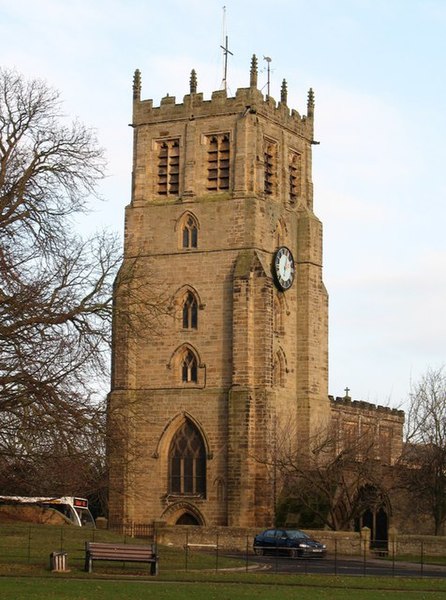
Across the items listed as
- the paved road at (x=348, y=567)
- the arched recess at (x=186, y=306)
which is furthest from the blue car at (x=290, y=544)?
the arched recess at (x=186, y=306)

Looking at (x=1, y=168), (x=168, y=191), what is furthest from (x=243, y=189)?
(x=1, y=168)

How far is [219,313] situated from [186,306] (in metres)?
1.81

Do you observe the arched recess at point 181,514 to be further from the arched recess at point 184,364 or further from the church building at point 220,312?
the arched recess at point 184,364

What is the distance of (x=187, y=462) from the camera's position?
7269 centimetres

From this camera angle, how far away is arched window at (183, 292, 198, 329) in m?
73.1

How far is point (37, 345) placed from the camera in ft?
127

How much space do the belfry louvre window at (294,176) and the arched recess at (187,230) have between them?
5.67 metres

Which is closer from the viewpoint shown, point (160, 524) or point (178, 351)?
point (160, 524)

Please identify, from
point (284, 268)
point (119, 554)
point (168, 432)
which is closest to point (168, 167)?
point (284, 268)

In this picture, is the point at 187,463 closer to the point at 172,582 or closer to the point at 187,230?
the point at 187,230

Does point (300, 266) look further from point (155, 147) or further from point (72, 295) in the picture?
point (72, 295)

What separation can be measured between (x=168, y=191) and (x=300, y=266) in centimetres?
719

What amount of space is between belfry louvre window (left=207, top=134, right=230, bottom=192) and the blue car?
65.8ft

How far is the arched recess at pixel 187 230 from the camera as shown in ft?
242
